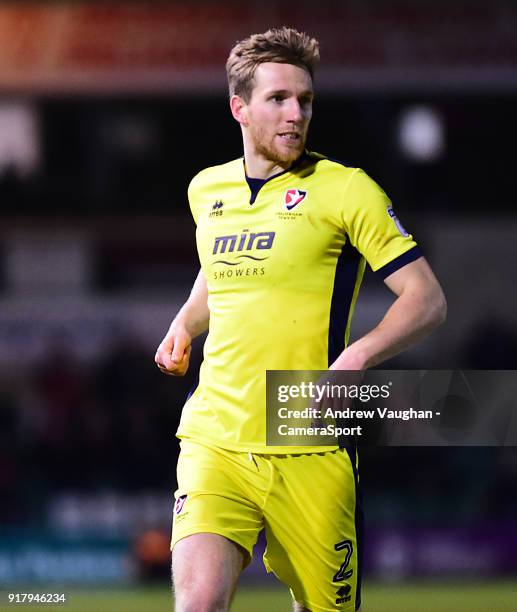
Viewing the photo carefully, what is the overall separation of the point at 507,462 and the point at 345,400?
8609 millimetres

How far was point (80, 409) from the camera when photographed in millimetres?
12766

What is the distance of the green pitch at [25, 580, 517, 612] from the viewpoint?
927 centimetres

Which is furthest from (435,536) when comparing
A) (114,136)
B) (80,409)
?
(114,136)

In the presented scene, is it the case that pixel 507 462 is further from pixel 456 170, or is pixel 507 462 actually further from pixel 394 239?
pixel 394 239

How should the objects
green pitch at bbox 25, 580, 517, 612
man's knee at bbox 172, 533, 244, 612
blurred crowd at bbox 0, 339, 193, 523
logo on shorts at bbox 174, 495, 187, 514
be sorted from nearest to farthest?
man's knee at bbox 172, 533, 244, 612
logo on shorts at bbox 174, 495, 187, 514
green pitch at bbox 25, 580, 517, 612
blurred crowd at bbox 0, 339, 193, 523

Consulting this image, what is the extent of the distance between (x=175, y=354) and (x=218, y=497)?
0.60 meters

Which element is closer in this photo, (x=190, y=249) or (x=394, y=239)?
(x=394, y=239)

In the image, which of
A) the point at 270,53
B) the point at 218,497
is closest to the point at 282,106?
the point at 270,53

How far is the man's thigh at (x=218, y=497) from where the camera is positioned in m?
4.32

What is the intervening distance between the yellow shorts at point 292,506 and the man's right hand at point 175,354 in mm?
332

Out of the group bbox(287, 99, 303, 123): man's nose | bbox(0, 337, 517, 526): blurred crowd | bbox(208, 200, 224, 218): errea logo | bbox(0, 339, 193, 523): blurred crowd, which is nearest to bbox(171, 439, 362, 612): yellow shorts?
bbox(208, 200, 224, 218): errea logo

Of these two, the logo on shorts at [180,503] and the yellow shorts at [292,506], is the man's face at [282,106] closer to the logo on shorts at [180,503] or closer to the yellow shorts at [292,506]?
the yellow shorts at [292,506]

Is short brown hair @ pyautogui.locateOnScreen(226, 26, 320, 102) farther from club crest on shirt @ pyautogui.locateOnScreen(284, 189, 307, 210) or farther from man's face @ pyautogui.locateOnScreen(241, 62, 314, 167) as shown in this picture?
club crest on shirt @ pyautogui.locateOnScreen(284, 189, 307, 210)

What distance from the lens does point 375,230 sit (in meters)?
4.36
